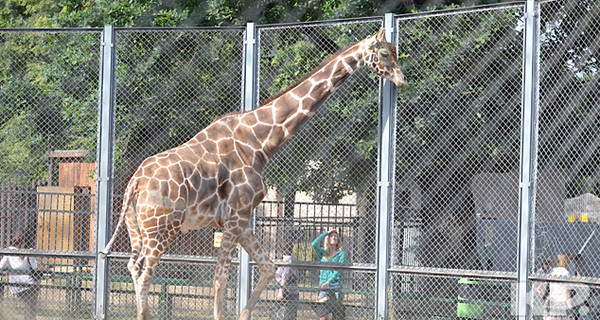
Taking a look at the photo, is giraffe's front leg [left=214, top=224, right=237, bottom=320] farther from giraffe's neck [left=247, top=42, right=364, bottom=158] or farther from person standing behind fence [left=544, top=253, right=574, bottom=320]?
person standing behind fence [left=544, top=253, right=574, bottom=320]

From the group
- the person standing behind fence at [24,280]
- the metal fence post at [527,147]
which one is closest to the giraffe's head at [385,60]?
the metal fence post at [527,147]

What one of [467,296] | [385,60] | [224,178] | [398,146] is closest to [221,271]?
[224,178]

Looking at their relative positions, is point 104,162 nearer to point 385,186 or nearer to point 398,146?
point 385,186

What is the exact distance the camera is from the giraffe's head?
7688mm

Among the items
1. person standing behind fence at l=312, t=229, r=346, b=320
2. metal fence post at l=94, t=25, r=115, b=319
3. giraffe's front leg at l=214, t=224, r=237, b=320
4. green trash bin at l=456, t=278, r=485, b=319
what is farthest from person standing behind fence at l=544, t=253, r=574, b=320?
metal fence post at l=94, t=25, r=115, b=319

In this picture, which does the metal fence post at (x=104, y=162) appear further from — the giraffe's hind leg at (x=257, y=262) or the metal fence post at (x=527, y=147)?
the metal fence post at (x=527, y=147)

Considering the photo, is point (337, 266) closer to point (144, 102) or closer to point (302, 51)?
point (302, 51)

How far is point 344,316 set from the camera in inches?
369

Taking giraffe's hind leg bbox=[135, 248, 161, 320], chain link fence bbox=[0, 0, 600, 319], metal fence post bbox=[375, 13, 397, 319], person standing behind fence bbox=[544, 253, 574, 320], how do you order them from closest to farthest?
giraffe's hind leg bbox=[135, 248, 161, 320] < metal fence post bbox=[375, 13, 397, 319] < person standing behind fence bbox=[544, 253, 574, 320] < chain link fence bbox=[0, 0, 600, 319]

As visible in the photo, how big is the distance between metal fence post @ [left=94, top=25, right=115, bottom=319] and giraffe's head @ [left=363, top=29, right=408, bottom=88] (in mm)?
3034

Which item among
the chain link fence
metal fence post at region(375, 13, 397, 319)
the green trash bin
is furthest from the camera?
the green trash bin

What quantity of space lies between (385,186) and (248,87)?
1.95 metres

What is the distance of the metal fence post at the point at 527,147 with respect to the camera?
22.8 ft

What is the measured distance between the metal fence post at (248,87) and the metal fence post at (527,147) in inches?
116
